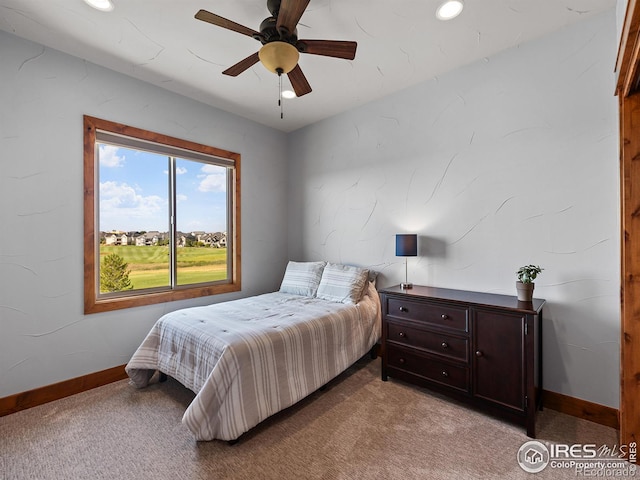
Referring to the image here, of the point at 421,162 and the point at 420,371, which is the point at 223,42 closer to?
the point at 421,162

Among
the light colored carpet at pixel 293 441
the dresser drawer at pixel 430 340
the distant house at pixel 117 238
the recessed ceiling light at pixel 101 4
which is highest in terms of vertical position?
the recessed ceiling light at pixel 101 4

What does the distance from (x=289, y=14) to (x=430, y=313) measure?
7.47ft

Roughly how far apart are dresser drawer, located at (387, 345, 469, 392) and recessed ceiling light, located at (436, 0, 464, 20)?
2.55 m

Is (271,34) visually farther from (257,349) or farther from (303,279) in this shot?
(303,279)

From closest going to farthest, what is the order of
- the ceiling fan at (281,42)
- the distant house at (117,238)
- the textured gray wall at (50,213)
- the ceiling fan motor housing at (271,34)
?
the ceiling fan at (281,42) → the ceiling fan motor housing at (271,34) → the textured gray wall at (50,213) → the distant house at (117,238)

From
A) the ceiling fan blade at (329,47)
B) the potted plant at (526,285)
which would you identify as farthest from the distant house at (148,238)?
the potted plant at (526,285)

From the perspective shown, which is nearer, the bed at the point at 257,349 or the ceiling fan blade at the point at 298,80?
the bed at the point at 257,349

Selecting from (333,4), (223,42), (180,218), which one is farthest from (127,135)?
(333,4)

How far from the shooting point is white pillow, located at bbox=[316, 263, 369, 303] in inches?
120

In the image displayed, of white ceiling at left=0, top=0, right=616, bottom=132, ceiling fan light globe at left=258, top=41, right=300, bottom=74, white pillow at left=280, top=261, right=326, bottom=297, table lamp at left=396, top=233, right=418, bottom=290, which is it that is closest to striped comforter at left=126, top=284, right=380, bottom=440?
white pillow at left=280, top=261, right=326, bottom=297

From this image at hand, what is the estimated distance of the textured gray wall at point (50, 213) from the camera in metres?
2.23

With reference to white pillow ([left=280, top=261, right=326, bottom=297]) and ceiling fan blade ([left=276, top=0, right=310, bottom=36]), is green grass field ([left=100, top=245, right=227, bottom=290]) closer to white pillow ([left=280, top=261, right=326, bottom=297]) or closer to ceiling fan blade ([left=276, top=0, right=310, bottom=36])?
white pillow ([left=280, top=261, right=326, bottom=297])

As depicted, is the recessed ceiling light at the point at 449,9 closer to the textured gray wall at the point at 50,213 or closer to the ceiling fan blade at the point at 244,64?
the ceiling fan blade at the point at 244,64

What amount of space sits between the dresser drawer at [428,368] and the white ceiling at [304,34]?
2.56 metres
